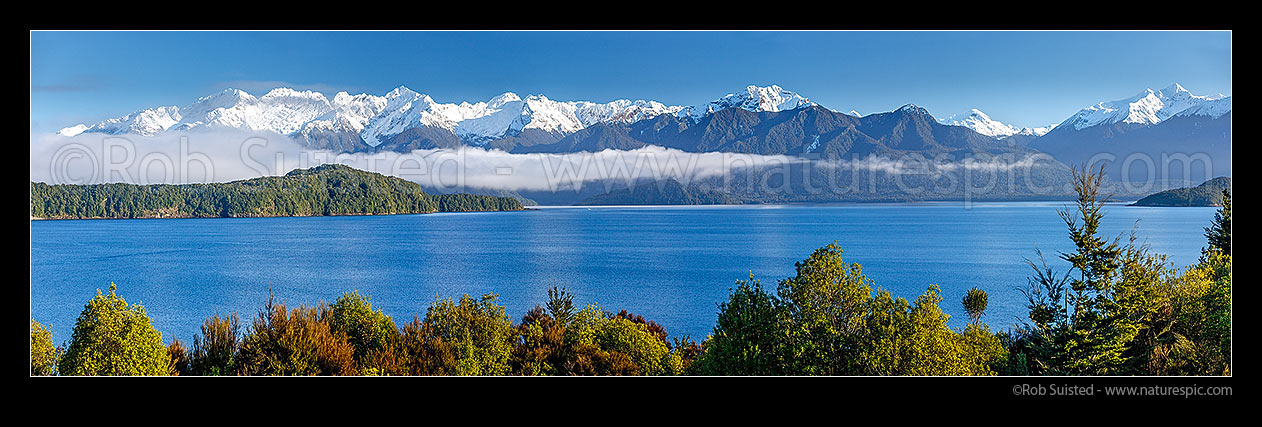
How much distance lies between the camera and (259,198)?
125 meters

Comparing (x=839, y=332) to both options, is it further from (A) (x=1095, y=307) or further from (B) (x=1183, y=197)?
(B) (x=1183, y=197)

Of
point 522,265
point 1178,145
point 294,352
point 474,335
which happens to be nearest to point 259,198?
point 522,265

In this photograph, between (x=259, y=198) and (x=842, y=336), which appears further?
(x=259, y=198)

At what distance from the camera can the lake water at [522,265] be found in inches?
1240

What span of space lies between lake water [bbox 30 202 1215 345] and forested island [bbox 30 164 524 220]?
42758 mm

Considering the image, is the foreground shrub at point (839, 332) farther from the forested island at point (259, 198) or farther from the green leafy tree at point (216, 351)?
the forested island at point (259, 198)

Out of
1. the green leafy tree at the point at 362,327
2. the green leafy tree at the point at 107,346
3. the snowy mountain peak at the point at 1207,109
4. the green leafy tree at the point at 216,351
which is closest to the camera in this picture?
the green leafy tree at the point at 107,346

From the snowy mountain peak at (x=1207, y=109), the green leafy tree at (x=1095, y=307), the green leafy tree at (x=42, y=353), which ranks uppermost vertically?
the snowy mountain peak at (x=1207, y=109)

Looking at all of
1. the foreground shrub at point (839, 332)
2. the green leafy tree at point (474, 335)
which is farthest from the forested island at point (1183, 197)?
the green leafy tree at point (474, 335)

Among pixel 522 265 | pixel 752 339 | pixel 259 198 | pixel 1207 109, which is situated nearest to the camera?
pixel 752 339

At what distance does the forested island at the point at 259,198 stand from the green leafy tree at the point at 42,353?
117m

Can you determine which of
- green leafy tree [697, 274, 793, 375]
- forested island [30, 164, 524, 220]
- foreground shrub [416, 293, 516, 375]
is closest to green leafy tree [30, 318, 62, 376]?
foreground shrub [416, 293, 516, 375]

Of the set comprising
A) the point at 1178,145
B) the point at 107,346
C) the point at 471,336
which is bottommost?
the point at 471,336

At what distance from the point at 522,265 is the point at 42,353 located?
3762 cm
